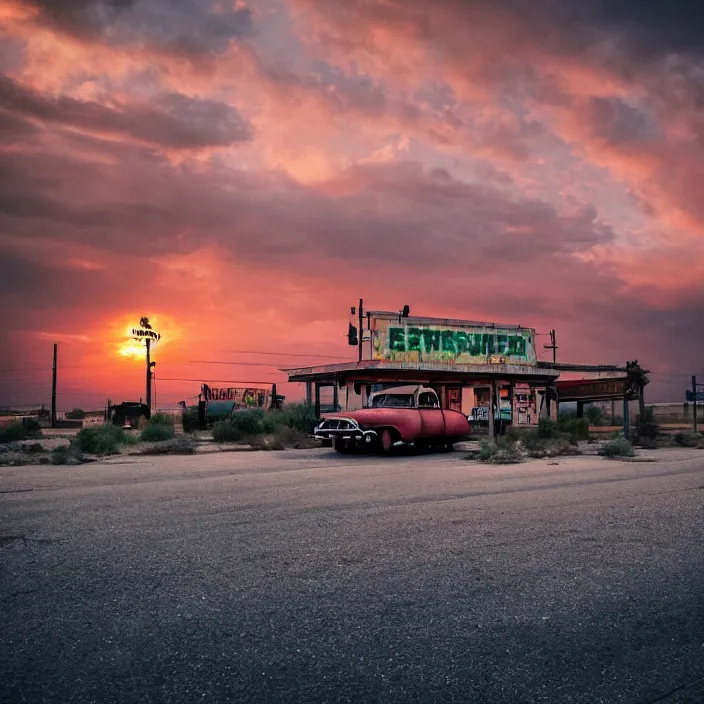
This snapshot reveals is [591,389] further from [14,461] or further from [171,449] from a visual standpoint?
[14,461]

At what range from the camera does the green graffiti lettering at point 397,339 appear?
32.8m

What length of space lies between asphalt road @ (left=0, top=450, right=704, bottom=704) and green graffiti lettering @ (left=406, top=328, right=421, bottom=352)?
24.3 meters

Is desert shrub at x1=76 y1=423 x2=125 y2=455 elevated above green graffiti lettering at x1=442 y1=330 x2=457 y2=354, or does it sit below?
below

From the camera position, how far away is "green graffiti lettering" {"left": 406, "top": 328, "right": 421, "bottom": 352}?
33219 millimetres

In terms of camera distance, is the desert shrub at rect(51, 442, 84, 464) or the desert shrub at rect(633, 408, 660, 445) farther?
the desert shrub at rect(633, 408, 660, 445)

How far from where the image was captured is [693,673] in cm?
322

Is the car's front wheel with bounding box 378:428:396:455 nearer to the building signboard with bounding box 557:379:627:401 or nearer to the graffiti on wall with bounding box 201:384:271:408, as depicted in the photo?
the building signboard with bounding box 557:379:627:401

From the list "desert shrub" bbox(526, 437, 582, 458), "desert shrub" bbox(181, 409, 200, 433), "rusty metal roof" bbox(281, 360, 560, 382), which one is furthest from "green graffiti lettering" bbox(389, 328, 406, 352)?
"desert shrub" bbox(526, 437, 582, 458)

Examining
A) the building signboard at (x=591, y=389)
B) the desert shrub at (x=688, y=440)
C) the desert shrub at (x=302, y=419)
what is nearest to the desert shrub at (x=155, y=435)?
the desert shrub at (x=302, y=419)

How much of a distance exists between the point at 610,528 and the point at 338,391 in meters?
24.0

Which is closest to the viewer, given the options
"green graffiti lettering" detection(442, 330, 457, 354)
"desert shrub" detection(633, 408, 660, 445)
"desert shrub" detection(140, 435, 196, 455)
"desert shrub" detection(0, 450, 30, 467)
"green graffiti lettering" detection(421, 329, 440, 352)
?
"desert shrub" detection(0, 450, 30, 467)

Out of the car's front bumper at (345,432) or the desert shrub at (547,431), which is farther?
the desert shrub at (547,431)

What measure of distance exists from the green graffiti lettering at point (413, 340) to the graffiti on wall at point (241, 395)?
63.6 feet

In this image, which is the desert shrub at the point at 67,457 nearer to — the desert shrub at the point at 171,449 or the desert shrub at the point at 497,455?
the desert shrub at the point at 171,449
